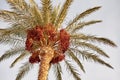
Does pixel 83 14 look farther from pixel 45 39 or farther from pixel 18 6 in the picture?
pixel 18 6

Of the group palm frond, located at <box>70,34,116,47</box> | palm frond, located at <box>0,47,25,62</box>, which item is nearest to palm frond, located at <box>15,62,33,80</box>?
palm frond, located at <box>0,47,25,62</box>

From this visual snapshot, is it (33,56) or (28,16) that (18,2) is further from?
(33,56)

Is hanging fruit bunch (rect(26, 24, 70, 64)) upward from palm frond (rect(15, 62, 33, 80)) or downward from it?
upward

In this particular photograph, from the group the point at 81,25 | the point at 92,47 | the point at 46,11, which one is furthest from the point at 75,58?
the point at 46,11

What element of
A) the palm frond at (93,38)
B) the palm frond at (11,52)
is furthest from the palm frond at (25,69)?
the palm frond at (93,38)

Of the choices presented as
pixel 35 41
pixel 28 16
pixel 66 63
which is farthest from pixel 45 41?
pixel 66 63

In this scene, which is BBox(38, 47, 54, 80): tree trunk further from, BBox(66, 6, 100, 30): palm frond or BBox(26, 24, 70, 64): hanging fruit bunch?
BBox(66, 6, 100, 30): palm frond

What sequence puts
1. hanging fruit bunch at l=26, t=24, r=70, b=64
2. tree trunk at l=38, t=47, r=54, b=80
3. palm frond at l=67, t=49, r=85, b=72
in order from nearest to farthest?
tree trunk at l=38, t=47, r=54, b=80 < hanging fruit bunch at l=26, t=24, r=70, b=64 < palm frond at l=67, t=49, r=85, b=72

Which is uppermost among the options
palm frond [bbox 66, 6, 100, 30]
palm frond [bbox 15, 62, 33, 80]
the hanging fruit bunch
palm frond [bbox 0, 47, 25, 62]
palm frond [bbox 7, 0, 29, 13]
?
palm frond [bbox 7, 0, 29, 13]

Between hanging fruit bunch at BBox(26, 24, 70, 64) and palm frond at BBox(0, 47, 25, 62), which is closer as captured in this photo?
hanging fruit bunch at BBox(26, 24, 70, 64)
